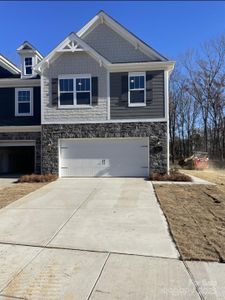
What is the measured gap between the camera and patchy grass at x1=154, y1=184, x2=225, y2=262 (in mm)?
5797

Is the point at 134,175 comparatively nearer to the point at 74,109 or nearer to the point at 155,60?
the point at 74,109

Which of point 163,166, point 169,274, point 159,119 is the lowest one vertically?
point 169,274

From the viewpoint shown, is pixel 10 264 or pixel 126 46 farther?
pixel 126 46

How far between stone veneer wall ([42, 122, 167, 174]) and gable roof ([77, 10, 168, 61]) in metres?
3.69

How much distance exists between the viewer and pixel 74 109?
17.4 metres

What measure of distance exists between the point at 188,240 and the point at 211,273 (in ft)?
5.08

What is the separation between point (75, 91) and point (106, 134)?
274cm

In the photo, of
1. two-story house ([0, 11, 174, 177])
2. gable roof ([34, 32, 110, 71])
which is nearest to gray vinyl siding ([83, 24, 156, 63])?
two-story house ([0, 11, 174, 177])

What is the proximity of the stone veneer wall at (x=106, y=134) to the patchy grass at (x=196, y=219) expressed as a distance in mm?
3559

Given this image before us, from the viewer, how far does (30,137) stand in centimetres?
1853

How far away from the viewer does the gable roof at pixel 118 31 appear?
56.9 ft

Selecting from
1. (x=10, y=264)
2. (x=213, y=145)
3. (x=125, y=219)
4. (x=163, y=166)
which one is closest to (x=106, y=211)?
(x=125, y=219)

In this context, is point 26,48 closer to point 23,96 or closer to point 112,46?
point 23,96

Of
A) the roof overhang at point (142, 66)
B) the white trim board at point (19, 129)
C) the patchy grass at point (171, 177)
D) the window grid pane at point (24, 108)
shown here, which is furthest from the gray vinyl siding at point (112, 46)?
the patchy grass at point (171, 177)
